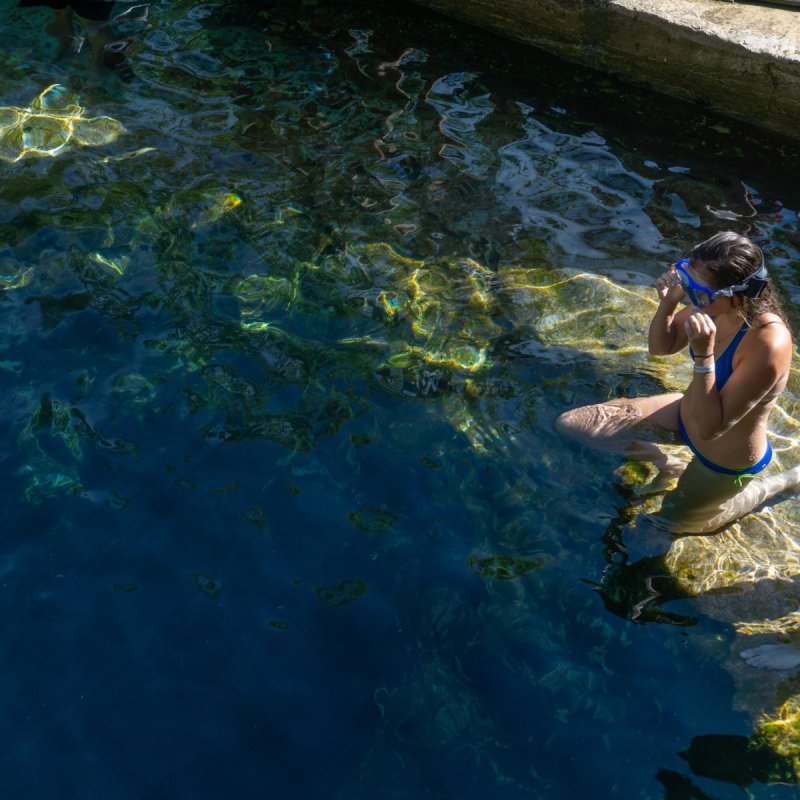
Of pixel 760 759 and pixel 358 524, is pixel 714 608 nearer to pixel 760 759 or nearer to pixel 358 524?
pixel 760 759

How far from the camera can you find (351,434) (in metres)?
5.36

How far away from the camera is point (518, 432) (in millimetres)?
5371

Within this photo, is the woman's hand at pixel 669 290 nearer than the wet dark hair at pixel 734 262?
No

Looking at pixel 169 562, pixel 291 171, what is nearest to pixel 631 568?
pixel 169 562

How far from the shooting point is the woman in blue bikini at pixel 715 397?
4301mm

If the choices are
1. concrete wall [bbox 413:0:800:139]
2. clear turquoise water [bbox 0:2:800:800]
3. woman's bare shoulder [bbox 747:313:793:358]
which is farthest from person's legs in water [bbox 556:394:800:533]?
concrete wall [bbox 413:0:800:139]

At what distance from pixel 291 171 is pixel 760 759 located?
16.6ft

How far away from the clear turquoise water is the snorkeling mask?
45.0 inches

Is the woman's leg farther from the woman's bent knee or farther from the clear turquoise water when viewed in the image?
the clear turquoise water

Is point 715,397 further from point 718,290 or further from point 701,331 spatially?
point 718,290

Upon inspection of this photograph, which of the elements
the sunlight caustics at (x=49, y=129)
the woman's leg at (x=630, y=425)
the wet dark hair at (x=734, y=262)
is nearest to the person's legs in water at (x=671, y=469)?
the woman's leg at (x=630, y=425)

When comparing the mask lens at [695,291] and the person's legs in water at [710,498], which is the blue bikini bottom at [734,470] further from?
the mask lens at [695,291]

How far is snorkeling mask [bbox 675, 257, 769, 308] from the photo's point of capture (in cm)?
428

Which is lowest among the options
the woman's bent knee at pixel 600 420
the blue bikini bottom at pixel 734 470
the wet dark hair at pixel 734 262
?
the woman's bent knee at pixel 600 420
